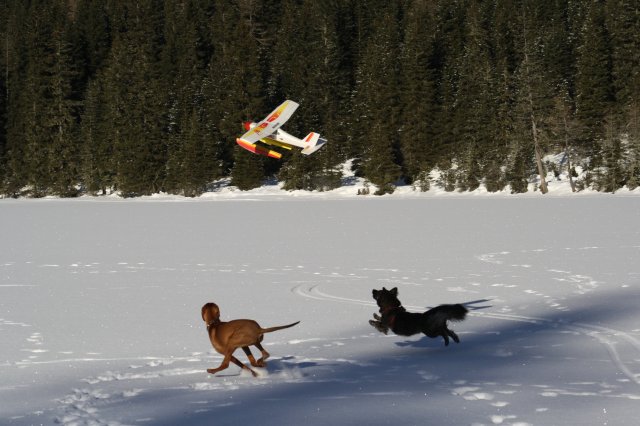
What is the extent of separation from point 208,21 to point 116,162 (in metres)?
30.9

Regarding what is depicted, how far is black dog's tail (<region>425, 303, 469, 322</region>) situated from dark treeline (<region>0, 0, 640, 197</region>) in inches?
1702

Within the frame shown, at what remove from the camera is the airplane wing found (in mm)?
33469

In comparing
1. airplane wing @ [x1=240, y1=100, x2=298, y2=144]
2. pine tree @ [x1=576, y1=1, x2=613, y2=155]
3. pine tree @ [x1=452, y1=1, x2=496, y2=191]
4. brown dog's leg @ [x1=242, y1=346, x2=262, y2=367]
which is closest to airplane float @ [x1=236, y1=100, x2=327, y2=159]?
airplane wing @ [x1=240, y1=100, x2=298, y2=144]

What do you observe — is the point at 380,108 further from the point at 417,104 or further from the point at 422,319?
the point at 422,319

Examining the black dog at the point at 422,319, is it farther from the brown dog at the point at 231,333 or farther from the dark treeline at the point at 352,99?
the dark treeline at the point at 352,99

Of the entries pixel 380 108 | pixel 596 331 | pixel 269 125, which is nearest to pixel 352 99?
pixel 380 108

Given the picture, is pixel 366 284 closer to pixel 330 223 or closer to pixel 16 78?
pixel 330 223

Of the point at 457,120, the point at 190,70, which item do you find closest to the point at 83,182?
the point at 190,70

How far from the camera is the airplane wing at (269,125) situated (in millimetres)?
33469

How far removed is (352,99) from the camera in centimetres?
6788

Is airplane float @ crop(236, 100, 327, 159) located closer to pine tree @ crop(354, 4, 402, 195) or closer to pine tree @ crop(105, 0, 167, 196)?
pine tree @ crop(354, 4, 402, 195)

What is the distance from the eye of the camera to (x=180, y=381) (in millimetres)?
5801

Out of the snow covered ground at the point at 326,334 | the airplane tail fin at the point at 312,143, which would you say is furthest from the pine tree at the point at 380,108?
the snow covered ground at the point at 326,334

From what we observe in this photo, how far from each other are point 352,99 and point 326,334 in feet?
202
